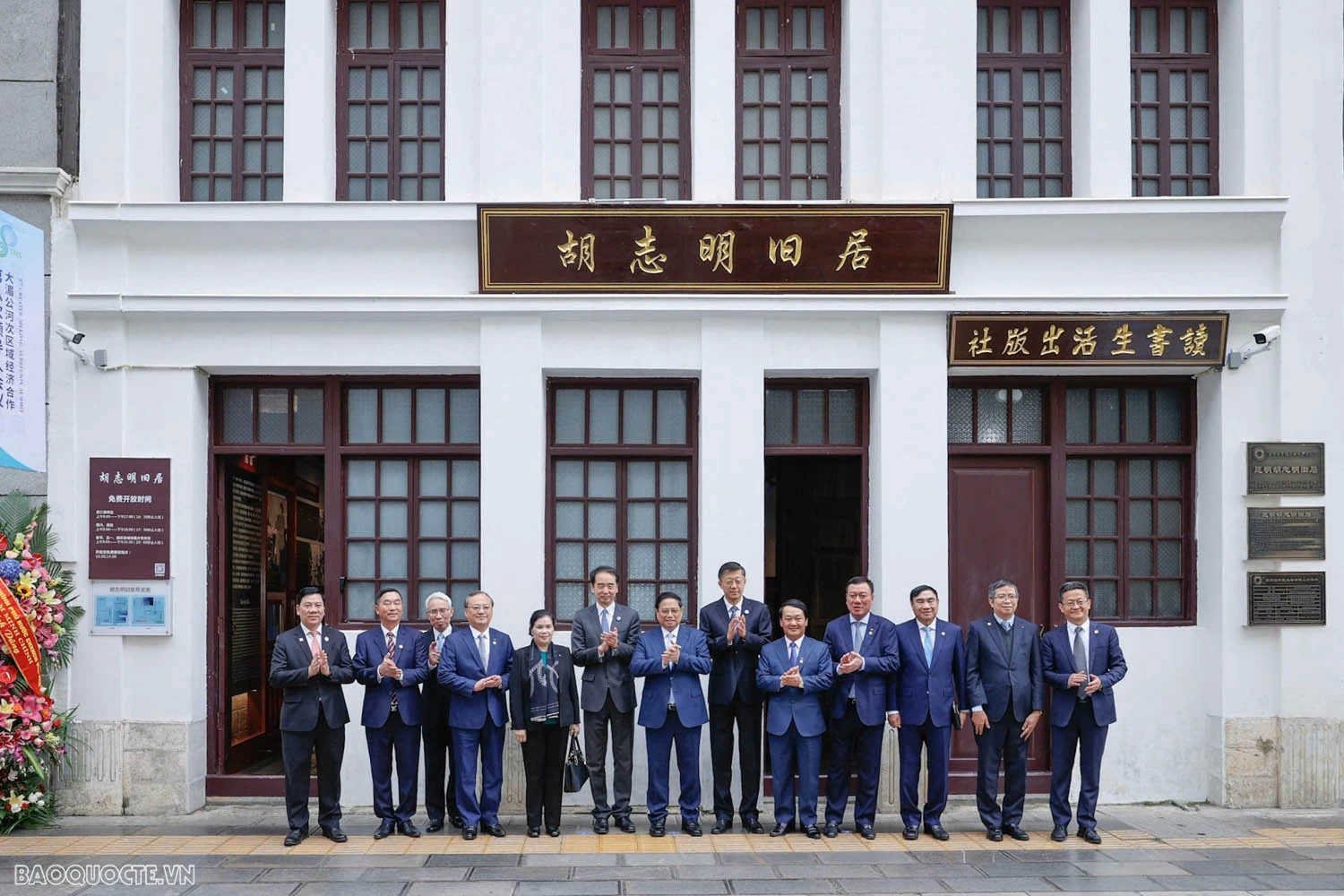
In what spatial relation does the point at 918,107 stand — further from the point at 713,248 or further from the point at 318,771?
the point at 318,771

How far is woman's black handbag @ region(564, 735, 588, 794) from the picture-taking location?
10000mm

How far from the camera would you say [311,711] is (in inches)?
385

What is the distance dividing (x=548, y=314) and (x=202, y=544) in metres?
3.49

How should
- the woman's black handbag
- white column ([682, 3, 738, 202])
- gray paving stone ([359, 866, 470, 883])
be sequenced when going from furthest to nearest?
white column ([682, 3, 738, 202]) → the woman's black handbag → gray paving stone ([359, 866, 470, 883])

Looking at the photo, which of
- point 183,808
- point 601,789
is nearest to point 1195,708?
point 601,789

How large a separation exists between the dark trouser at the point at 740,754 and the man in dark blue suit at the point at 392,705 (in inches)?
88.4

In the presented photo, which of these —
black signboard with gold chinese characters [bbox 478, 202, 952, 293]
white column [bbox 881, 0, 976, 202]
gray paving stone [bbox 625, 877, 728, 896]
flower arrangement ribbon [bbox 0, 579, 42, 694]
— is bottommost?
gray paving stone [bbox 625, 877, 728, 896]

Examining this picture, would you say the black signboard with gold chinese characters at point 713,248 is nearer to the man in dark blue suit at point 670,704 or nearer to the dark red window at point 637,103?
the dark red window at point 637,103

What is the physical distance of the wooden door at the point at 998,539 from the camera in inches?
453

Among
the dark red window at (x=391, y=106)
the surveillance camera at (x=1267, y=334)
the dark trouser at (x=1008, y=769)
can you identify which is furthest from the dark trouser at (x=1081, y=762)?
the dark red window at (x=391, y=106)

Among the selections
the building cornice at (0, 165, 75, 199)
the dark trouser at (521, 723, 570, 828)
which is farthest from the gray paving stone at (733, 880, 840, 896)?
the building cornice at (0, 165, 75, 199)

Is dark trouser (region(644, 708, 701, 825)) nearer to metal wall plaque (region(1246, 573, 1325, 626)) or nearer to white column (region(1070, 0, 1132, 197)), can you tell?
metal wall plaque (region(1246, 573, 1325, 626))

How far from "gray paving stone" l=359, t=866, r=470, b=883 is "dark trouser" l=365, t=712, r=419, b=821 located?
98 centimetres

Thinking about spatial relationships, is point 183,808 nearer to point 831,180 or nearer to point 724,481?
point 724,481
